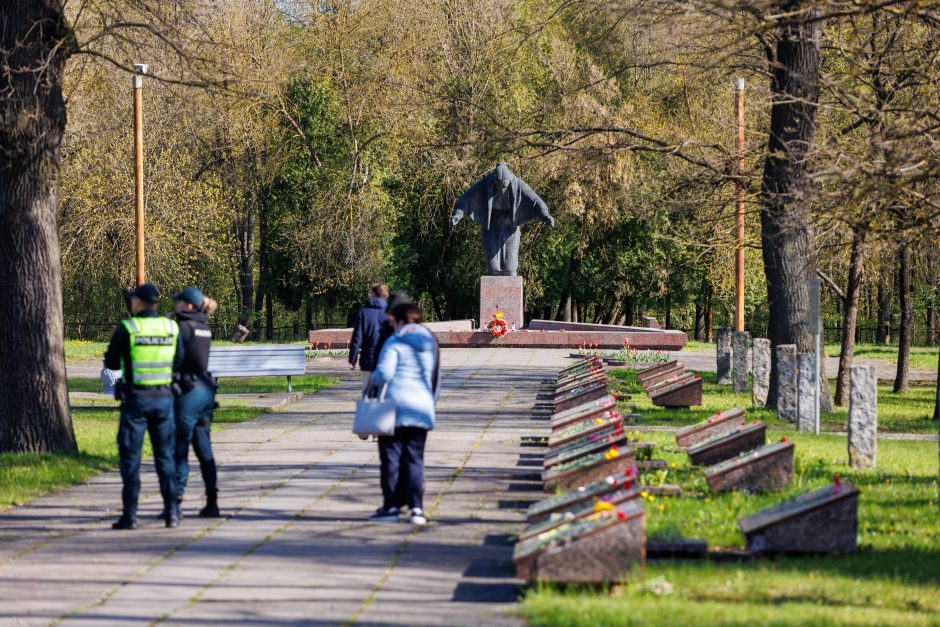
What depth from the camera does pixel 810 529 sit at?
27.5 ft

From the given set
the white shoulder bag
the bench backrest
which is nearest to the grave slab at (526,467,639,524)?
the white shoulder bag

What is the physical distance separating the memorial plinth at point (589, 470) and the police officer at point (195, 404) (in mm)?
2693

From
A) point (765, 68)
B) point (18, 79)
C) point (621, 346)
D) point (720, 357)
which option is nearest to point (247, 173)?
point (621, 346)

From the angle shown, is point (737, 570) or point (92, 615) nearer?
point (92, 615)

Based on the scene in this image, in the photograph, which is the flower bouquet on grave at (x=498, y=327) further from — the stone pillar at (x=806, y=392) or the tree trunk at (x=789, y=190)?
the stone pillar at (x=806, y=392)

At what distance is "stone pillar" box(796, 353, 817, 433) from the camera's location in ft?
50.9

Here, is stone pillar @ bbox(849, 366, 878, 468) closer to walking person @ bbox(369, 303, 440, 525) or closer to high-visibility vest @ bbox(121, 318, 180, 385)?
walking person @ bbox(369, 303, 440, 525)

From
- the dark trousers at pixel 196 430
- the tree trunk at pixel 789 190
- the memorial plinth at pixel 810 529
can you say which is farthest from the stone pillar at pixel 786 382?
the dark trousers at pixel 196 430

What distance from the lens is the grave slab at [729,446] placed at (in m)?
12.2

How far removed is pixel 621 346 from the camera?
33312 millimetres

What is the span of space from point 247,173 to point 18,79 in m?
38.1

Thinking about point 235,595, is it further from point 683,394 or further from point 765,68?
point 765,68

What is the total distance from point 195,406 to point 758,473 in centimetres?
465

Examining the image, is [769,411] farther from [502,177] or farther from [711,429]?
[502,177]
